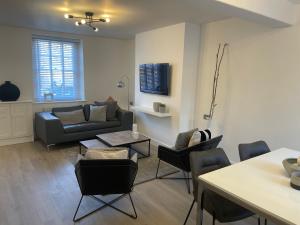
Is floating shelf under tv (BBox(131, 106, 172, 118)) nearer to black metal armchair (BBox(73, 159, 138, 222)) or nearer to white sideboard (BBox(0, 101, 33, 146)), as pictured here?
black metal armchair (BBox(73, 159, 138, 222))

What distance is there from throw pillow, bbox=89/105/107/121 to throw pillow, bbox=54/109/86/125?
224 mm

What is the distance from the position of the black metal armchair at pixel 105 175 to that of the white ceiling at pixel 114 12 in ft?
5.84

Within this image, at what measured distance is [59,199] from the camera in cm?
285

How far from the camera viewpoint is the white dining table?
4.49ft

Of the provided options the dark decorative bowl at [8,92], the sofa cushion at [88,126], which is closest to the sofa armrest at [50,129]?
the sofa cushion at [88,126]

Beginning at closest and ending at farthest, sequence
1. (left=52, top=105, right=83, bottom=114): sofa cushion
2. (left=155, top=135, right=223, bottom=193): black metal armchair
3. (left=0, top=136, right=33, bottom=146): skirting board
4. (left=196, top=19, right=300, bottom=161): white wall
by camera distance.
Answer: (left=155, top=135, right=223, bottom=193): black metal armchair
(left=196, top=19, right=300, bottom=161): white wall
(left=0, top=136, right=33, bottom=146): skirting board
(left=52, top=105, right=83, bottom=114): sofa cushion

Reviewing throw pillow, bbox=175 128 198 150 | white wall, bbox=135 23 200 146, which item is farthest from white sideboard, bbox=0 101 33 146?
throw pillow, bbox=175 128 198 150

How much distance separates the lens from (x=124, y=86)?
21.4 ft

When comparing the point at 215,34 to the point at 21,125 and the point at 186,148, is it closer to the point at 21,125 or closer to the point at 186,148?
the point at 186,148

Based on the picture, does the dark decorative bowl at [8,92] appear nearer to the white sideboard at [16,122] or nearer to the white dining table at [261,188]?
the white sideboard at [16,122]

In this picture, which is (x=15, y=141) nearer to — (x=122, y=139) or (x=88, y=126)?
(x=88, y=126)

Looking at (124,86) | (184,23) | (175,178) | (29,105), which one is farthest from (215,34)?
(29,105)

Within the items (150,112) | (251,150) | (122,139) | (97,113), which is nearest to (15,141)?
(97,113)

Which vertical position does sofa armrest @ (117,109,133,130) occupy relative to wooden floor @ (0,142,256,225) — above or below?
above
